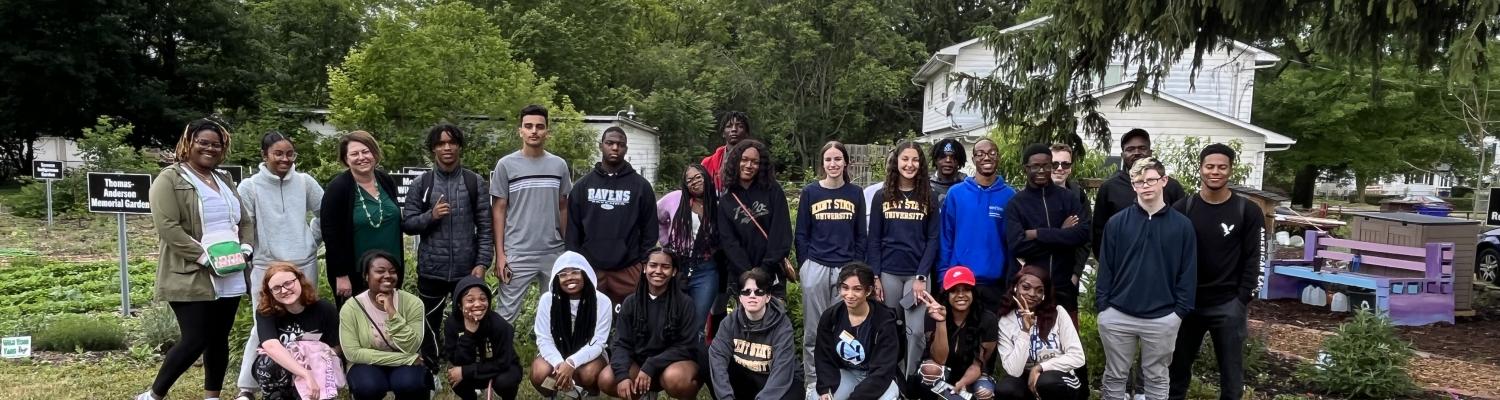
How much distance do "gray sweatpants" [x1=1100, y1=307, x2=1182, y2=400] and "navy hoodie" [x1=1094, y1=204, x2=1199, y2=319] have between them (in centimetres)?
5

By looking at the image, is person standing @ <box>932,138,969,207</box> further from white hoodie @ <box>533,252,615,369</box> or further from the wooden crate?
the wooden crate

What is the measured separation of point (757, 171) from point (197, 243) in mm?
2781

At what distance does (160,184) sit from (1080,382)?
4.61 meters

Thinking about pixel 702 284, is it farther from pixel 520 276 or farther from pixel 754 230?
pixel 520 276

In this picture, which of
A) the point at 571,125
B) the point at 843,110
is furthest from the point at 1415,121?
the point at 571,125

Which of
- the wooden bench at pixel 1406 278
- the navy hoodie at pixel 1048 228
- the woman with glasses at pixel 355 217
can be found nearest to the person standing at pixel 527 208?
the woman with glasses at pixel 355 217

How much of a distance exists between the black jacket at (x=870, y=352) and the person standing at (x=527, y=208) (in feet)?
5.37

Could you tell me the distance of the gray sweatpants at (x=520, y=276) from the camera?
507 centimetres

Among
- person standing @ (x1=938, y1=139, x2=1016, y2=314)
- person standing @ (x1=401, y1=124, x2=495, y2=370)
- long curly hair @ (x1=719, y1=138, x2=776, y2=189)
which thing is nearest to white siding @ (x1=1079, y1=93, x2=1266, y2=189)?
person standing @ (x1=938, y1=139, x2=1016, y2=314)

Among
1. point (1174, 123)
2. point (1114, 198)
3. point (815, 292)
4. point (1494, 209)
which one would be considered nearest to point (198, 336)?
point (815, 292)

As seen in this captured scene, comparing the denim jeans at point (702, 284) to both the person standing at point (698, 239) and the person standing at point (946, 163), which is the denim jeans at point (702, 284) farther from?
the person standing at point (946, 163)

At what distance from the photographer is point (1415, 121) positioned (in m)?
24.1

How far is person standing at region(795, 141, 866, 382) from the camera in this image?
4785mm

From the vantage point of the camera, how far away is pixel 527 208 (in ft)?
16.4
